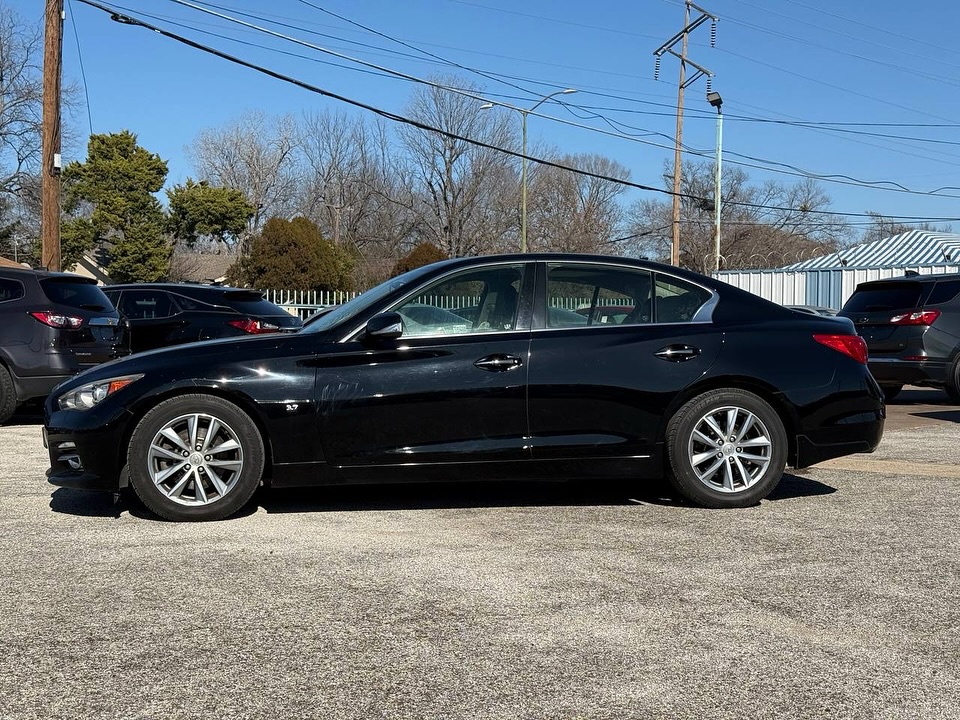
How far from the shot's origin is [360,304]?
6328 millimetres

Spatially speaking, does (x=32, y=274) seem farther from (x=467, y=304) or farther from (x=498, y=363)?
(x=498, y=363)

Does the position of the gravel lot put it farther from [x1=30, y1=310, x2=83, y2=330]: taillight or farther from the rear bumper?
the rear bumper

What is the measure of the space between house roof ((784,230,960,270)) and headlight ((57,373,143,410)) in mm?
30675

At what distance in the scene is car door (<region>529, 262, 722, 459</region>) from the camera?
6023 millimetres

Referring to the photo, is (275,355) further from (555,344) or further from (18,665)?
(18,665)

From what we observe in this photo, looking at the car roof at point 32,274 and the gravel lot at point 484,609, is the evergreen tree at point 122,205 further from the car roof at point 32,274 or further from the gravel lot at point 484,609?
the gravel lot at point 484,609

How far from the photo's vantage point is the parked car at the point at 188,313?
12961mm

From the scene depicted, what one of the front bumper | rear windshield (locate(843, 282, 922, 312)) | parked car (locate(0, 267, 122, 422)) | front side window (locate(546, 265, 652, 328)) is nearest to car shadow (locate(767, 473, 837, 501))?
front side window (locate(546, 265, 652, 328))

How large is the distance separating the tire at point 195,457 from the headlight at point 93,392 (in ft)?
0.77

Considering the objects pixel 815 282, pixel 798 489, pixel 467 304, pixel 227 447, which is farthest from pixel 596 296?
pixel 815 282

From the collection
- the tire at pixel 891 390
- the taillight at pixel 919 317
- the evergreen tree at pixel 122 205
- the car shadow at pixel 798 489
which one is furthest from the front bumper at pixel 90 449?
the evergreen tree at pixel 122 205

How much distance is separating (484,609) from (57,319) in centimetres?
763

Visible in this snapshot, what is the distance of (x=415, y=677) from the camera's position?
3451 millimetres

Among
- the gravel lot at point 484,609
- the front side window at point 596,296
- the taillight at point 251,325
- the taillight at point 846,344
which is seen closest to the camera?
the gravel lot at point 484,609
